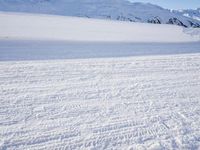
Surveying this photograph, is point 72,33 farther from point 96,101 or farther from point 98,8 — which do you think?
point 98,8

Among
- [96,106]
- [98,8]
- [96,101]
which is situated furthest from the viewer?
[98,8]

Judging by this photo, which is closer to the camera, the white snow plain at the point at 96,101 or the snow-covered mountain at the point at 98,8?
the white snow plain at the point at 96,101

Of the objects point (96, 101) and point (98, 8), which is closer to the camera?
point (96, 101)

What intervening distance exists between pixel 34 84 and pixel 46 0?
12226 centimetres

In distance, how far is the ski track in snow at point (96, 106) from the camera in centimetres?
291

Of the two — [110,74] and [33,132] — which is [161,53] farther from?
[33,132]

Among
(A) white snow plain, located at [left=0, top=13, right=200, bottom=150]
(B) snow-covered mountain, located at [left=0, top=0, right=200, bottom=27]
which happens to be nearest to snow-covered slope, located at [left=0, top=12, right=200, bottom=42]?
(A) white snow plain, located at [left=0, top=13, right=200, bottom=150]

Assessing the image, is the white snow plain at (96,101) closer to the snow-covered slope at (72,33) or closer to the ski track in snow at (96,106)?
the ski track in snow at (96,106)

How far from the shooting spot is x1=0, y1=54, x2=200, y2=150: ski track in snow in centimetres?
291

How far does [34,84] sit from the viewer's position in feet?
13.7

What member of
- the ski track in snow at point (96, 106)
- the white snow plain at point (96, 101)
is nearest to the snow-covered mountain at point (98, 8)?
the white snow plain at point (96, 101)

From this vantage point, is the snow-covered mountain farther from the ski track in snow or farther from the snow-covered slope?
the ski track in snow

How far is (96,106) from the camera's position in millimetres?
3654

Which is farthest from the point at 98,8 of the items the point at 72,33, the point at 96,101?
the point at 96,101
